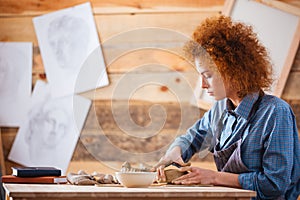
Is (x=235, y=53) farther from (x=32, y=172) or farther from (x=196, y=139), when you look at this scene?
(x=32, y=172)

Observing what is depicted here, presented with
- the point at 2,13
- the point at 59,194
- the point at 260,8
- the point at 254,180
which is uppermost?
the point at 260,8

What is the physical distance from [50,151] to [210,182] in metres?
1.42

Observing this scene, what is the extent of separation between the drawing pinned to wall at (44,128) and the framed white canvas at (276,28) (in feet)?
3.25

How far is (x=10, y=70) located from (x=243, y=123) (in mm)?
1608

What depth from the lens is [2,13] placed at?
3.31 meters

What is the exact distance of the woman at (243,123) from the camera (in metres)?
2.06

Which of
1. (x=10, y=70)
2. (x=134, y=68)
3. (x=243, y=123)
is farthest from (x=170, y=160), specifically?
(x=10, y=70)

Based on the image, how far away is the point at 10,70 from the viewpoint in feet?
10.8

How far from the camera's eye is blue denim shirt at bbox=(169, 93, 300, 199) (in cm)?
206

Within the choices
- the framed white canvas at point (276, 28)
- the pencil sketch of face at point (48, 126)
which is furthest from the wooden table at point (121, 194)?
the pencil sketch of face at point (48, 126)

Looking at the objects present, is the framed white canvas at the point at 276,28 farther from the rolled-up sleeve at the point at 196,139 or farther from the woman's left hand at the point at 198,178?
the woman's left hand at the point at 198,178

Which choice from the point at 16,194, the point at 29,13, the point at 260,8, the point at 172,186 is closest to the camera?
the point at 16,194

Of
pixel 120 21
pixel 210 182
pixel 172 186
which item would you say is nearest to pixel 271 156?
pixel 210 182

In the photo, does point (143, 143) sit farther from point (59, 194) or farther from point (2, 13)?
point (59, 194)
